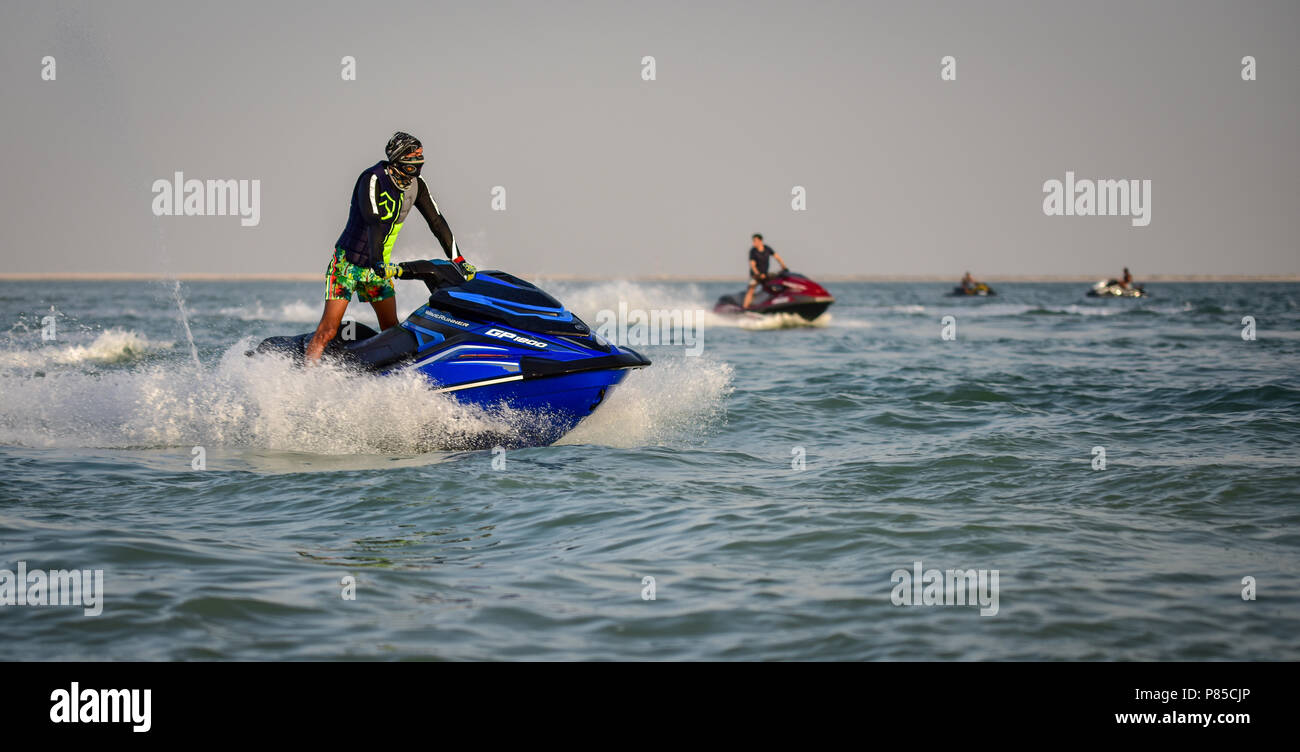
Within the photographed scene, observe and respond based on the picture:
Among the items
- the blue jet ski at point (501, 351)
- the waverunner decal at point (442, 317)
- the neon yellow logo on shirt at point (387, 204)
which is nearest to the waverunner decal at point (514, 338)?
the blue jet ski at point (501, 351)

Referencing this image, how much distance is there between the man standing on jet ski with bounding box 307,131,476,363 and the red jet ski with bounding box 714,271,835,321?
56.0ft

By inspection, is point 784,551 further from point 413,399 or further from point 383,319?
point 383,319

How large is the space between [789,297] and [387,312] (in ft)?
56.5

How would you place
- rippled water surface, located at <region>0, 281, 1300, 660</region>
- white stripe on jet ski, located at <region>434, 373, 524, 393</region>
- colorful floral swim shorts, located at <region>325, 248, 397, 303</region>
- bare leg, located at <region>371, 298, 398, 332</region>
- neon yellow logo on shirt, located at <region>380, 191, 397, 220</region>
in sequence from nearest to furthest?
rippled water surface, located at <region>0, 281, 1300, 660</region> → white stripe on jet ski, located at <region>434, 373, 524, 393</region> → neon yellow logo on shirt, located at <region>380, 191, 397, 220</region> → colorful floral swim shorts, located at <region>325, 248, 397, 303</region> → bare leg, located at <region>371, 298, 398, 332</region>

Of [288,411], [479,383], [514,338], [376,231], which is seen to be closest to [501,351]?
[514,338]

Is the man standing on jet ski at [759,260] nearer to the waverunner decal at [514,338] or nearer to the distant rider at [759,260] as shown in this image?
the distant rider at [759,260]

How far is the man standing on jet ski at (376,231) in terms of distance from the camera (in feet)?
22.1

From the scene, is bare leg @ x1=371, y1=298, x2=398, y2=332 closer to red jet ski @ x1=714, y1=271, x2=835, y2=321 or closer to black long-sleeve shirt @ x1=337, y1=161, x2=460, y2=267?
black long-sleeve shirt @ x1=337, y1=161, x2=460, y2=267

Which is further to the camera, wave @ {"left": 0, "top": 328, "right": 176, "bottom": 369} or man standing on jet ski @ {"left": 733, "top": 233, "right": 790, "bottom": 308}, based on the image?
man standing on jet ski @ {"left": 733, "top": 233, "right": 790, "bottom": 308}

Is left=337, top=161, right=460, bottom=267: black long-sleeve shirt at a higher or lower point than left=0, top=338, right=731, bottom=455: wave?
higher

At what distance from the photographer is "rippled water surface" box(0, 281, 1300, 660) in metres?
3.62

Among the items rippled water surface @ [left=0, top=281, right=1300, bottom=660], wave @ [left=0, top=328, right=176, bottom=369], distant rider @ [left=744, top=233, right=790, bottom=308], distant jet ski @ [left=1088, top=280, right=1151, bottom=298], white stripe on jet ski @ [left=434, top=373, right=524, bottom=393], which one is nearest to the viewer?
rippled water surface @ [left=0, top=281, right=1300, bottom=660]

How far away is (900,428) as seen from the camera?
8.80m

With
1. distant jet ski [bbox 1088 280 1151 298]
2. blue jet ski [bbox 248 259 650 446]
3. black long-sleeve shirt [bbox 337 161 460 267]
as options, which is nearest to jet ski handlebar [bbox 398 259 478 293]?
blue jet ski [bbox 248 259 650 446]
